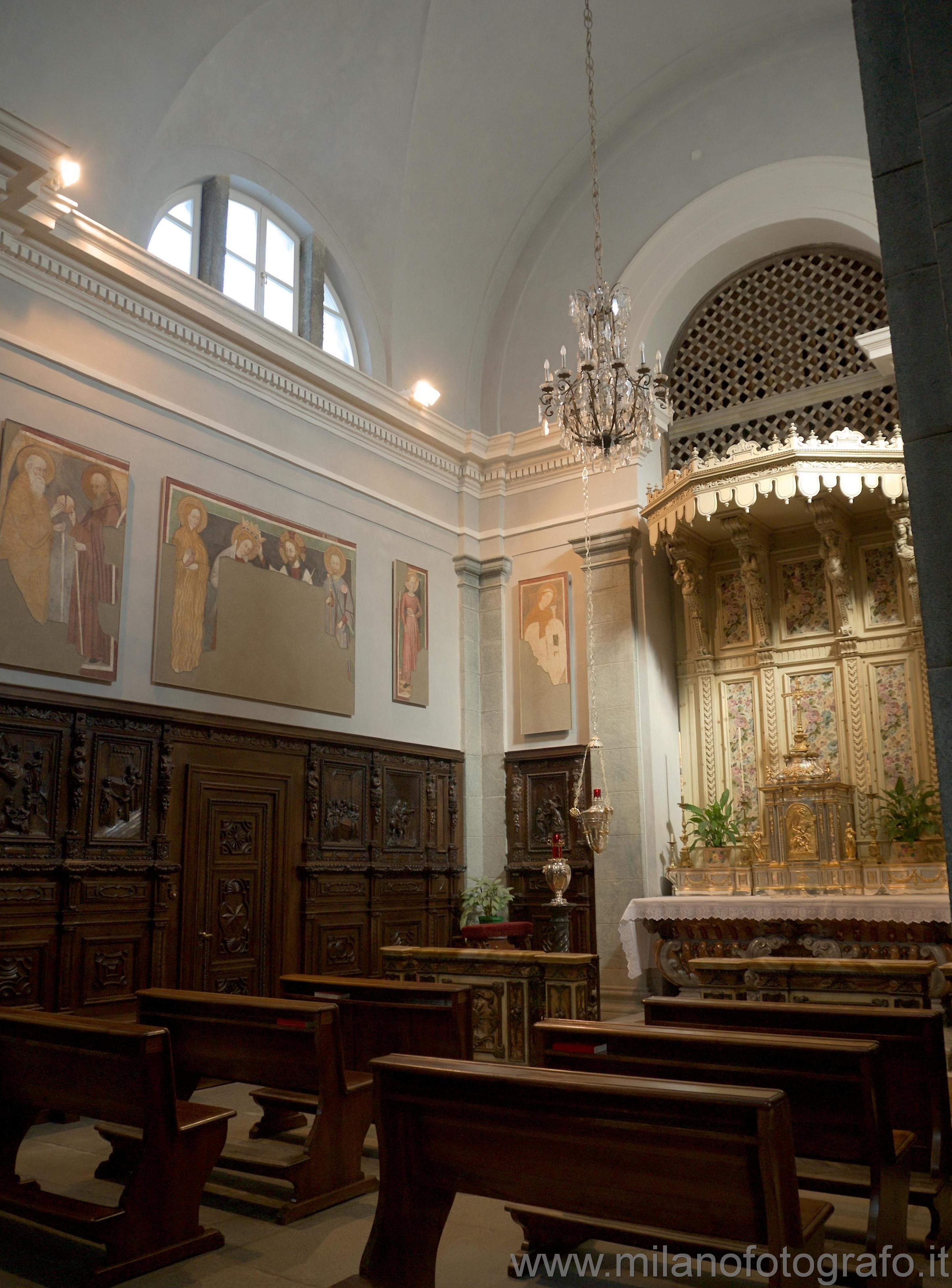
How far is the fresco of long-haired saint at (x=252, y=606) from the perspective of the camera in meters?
9.13

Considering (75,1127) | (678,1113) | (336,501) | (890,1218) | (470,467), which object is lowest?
(75,1127)

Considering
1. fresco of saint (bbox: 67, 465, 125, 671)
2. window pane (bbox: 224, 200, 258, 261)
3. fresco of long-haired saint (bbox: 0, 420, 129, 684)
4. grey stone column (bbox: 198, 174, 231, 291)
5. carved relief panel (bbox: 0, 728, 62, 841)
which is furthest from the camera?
window pane (bbox: 224, 200, 258, 261)

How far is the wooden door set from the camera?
889cm

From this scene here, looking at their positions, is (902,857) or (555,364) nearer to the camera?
(902,857)

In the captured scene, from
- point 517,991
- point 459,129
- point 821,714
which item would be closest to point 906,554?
point 821,714

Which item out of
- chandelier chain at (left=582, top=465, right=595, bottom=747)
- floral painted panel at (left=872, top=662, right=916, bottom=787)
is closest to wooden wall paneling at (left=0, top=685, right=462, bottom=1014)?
chandelier chain at (left=582, top=465, right=595, bottom=747)

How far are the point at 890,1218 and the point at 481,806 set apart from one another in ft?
29.3

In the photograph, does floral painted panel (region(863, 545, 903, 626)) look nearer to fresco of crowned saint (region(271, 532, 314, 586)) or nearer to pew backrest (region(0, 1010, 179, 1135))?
fresco of crowned saint (region(271, 532, 314, 586))

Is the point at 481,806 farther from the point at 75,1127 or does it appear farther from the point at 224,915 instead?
the point at 75,1127

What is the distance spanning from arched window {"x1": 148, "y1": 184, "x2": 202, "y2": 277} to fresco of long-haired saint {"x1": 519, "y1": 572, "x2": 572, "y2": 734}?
521 cm

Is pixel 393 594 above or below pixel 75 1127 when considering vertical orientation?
above

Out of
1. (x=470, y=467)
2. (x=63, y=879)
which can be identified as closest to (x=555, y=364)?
(x=470, y=467)

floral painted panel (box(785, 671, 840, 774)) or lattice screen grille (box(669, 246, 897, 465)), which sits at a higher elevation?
lattice screen grille (box(669, 246, 897, 465))

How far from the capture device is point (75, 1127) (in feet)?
21.9
